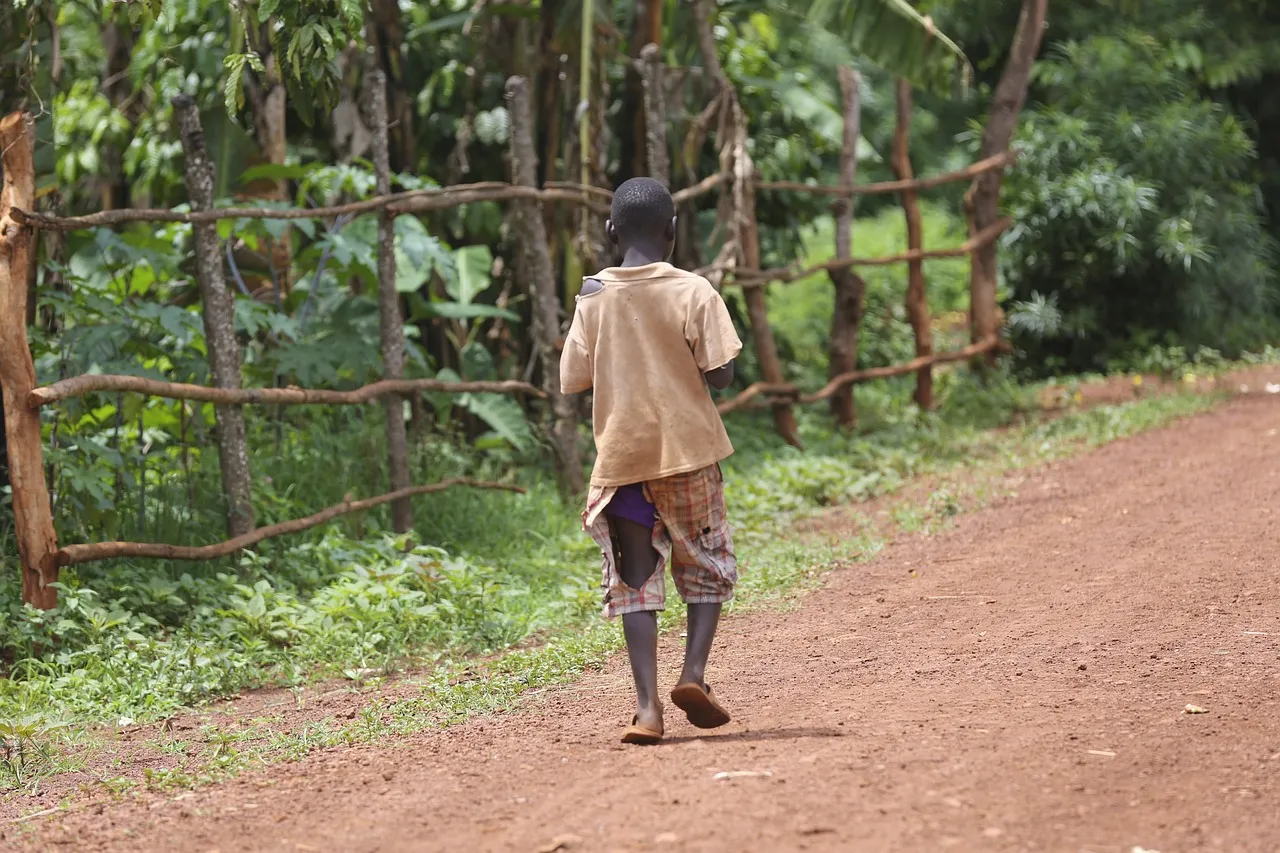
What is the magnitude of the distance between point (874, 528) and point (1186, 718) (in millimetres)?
3414

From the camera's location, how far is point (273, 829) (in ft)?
10.3

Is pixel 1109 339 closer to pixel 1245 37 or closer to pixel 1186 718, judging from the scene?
pixel 1245 37

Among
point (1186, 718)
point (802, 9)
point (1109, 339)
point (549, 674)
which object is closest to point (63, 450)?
point (549, 674)

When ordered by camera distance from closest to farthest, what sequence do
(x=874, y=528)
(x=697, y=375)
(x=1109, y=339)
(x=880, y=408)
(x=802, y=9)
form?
(x=697, y=375), (x=874, y=528), (x=802, y=9), (x=880, y=408), (x=1109, y=339)

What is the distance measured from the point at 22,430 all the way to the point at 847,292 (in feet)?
20.5

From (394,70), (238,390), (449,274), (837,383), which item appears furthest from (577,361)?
(837,383)

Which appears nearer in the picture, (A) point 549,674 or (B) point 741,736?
(B) point 741,736

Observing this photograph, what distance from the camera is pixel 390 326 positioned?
20.9 feet

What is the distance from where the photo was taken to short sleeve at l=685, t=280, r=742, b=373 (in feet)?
12.0

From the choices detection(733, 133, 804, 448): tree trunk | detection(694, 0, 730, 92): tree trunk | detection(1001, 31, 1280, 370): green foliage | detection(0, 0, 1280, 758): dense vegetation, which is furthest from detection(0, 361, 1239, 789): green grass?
detection(1001, 31, 1280, 370): green foliage

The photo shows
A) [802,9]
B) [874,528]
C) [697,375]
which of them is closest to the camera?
[697,375]

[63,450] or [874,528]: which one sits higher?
[63,450]

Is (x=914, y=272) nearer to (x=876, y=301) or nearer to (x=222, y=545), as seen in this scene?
(x=876, y=301)

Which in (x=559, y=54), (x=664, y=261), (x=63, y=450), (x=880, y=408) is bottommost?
(x=880, y=408)
